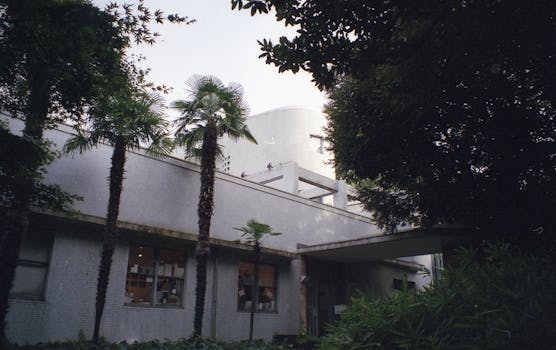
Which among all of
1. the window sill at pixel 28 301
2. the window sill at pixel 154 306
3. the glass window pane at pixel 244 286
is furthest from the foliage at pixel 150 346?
the glass window pane at pixel 244 286

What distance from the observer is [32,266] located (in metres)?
11.7

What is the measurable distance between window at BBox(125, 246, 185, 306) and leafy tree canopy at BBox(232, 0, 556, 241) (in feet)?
20.9

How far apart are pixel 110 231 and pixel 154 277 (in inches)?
119

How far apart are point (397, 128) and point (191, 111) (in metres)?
6.92

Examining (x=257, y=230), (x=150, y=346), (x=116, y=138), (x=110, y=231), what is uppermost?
(x=116, y=138)

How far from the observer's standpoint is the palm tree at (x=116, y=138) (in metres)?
11.5

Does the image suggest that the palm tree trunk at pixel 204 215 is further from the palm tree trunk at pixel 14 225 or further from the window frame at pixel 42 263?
the palm tree trunk at pixel 14 225

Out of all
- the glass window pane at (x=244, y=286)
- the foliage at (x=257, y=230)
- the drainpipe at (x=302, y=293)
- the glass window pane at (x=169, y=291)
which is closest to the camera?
the glass window pane at (x=169, y=291)

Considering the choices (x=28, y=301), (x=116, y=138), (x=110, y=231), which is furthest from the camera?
(x=116, y=138)

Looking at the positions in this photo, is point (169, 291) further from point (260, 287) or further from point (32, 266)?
point (32, 266)

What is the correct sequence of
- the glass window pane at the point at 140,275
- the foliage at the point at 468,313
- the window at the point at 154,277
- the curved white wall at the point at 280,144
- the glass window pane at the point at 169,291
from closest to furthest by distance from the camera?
the foliage at the point at 468,313 → the glass window pane at the point at 140,275 → the window at the point at 154,277 → the glass window pane at the point at 169,291 → the curved white wall at the point at 280,144

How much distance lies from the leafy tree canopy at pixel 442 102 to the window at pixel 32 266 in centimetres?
864

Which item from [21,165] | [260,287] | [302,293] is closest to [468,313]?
[21,165]

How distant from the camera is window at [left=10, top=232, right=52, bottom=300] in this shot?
11.4m
